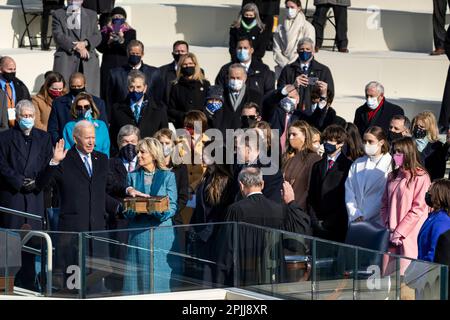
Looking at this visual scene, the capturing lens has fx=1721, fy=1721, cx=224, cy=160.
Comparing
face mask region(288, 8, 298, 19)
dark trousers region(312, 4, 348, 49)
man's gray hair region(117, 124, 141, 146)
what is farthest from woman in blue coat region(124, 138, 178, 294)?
dark trousers region(312, 4, 348, 49)

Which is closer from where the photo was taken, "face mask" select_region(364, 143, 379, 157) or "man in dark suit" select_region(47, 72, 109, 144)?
"face mask" select_region(364, 143, 379, 157)

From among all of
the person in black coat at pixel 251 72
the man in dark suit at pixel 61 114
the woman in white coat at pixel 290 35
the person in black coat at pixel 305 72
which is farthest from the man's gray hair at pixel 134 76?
the woman in white coat at pixel 290 35

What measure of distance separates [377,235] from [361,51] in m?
10.6

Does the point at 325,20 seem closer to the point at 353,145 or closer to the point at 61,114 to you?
the point at 61,114

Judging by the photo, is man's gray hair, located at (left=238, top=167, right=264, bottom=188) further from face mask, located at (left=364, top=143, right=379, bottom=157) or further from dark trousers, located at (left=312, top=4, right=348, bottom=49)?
dark trousers, located at (left=312, top=4, right=348, bottom=49)

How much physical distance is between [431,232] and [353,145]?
2993 millimetres

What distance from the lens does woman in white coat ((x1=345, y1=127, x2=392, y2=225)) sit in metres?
16.8

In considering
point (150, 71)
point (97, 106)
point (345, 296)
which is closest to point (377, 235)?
point (345, 296)

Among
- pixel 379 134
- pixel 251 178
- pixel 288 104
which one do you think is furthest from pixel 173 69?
pixel 251 178

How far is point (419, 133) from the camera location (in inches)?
723

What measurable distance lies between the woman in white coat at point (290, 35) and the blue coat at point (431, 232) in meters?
8.17

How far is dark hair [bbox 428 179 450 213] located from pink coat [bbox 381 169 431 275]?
1.51m

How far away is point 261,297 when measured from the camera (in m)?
15.1

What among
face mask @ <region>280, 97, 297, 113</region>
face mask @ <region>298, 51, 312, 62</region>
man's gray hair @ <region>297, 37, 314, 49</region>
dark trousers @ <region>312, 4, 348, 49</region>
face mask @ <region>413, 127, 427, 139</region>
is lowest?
face mask @ <region>413, 127, 427, 139</region>
